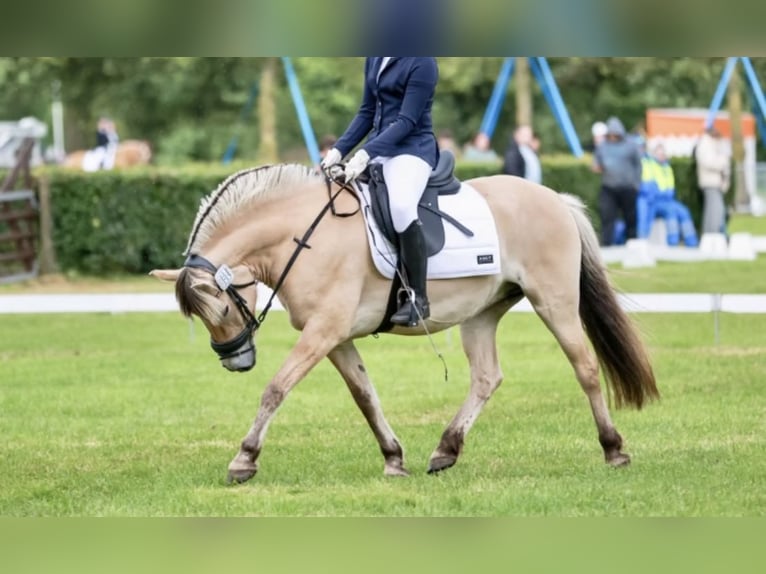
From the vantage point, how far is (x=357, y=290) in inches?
356

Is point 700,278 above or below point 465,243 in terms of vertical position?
below

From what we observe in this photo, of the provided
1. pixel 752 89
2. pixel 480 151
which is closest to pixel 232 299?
pixel 480 151

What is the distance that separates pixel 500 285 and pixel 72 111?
34.3m

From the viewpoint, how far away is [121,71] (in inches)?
1302

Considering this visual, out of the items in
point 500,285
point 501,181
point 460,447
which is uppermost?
point 501,181

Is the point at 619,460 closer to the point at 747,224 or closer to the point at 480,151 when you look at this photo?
the point at 480,151

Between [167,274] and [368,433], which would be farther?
[368,433]

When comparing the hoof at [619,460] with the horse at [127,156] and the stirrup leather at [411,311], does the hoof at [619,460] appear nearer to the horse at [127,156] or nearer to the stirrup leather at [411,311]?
the stirrup leather at [411,311]

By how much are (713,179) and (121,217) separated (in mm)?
11176

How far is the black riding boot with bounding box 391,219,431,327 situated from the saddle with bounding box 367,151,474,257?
8 centimetres

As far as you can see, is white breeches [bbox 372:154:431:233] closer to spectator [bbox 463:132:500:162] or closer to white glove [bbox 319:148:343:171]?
white glove [bbox 319:148:343:171]

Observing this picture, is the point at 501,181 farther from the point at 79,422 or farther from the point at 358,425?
the point at 79,422

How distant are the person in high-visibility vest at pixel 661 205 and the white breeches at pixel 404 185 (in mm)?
18527
